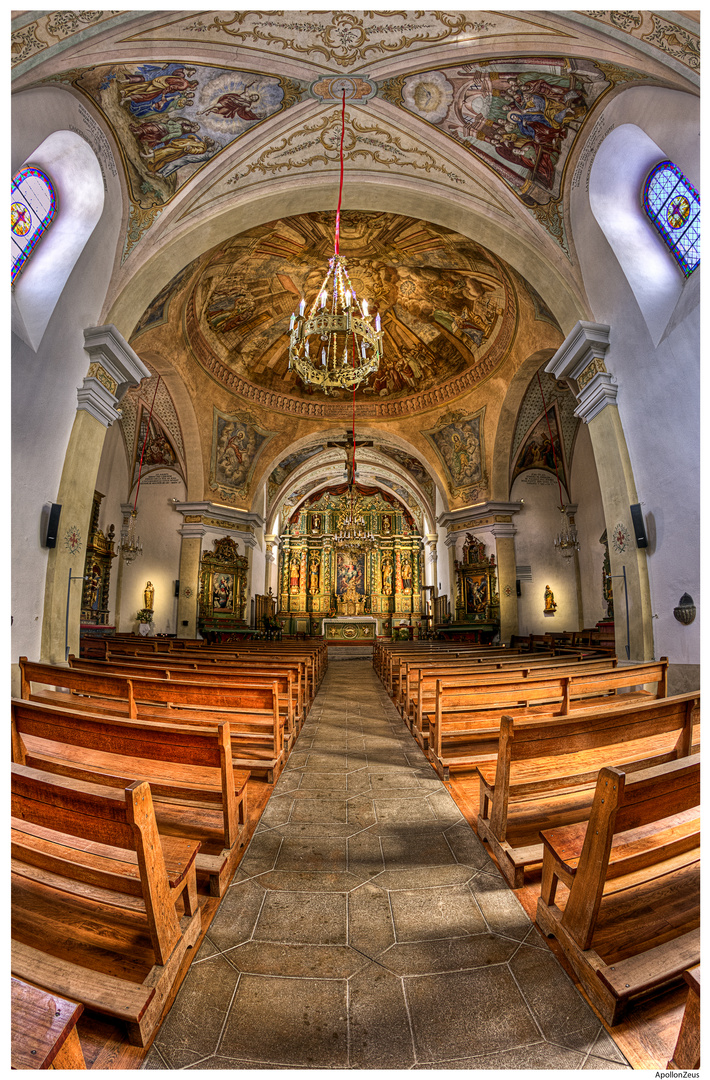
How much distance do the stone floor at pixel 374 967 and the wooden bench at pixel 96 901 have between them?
185 mm

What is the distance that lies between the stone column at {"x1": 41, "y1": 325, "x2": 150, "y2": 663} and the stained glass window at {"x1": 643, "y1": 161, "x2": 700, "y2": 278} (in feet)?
26.1

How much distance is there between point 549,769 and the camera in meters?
2.94

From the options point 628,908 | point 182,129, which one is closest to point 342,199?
point 182,129

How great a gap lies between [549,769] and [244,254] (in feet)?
41.1

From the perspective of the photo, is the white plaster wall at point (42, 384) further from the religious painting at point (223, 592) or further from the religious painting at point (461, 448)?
the religious painting at point (461, 448)

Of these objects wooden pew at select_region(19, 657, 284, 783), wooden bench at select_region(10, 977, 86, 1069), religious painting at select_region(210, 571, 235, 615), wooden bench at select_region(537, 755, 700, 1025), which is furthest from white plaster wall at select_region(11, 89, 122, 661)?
religious painting at select_region(210, 571, 235, 615)

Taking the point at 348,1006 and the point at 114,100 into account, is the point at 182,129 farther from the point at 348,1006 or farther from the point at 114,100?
the point at 348,1006

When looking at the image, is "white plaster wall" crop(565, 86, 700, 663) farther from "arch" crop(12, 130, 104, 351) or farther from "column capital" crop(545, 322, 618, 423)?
"arch" crop(12, 130, 104, 351)

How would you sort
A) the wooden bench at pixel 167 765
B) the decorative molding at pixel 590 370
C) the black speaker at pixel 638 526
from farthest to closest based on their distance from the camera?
the decorative molding at pixel 590 370 < the black speaker at pixel 638 526 < the wooden bench at pixel 167 765

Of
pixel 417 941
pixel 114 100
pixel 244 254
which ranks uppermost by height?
pixel 244 254

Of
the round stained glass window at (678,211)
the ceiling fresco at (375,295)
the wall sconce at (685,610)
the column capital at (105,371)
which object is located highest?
the ceiling fresco at (375,295)

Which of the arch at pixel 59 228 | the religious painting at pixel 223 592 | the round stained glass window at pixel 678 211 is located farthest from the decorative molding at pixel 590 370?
the religious painting at pixel 223 592

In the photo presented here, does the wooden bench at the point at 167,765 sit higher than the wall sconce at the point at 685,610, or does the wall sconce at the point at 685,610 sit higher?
the wall sconce at the point at 685,610

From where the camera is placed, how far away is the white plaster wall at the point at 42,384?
18.9 ft
